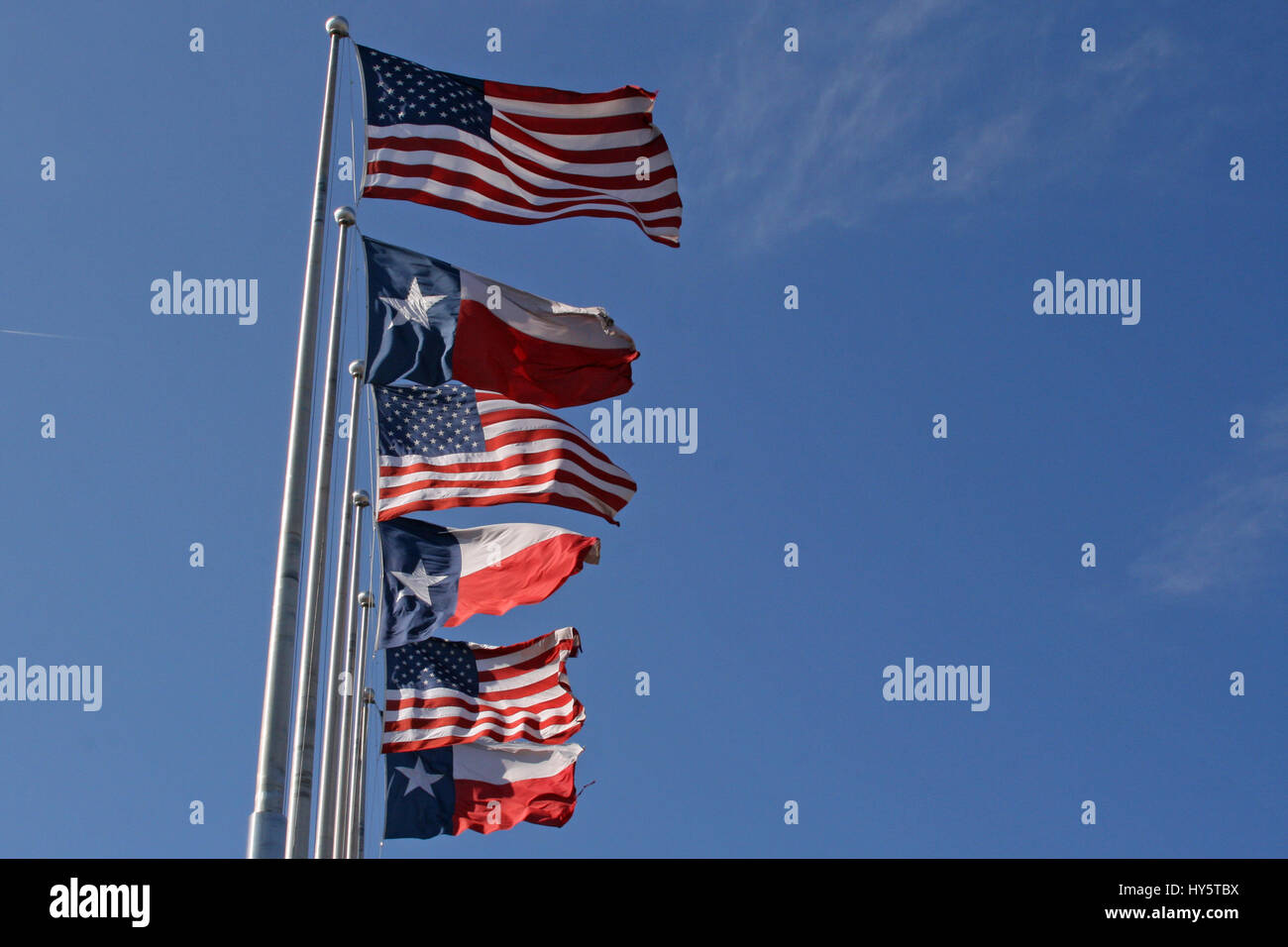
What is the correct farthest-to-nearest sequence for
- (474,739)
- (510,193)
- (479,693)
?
(479,693) → (474,739) → (510,193)

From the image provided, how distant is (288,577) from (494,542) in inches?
344

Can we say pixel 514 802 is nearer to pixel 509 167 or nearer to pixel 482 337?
pixel 482 337

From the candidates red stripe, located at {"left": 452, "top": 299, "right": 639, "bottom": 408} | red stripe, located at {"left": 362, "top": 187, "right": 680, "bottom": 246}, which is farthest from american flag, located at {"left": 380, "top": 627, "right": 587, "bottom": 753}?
red stripe, located at {"left": 362, "top": 187, "right": 680, "bottom": 246}

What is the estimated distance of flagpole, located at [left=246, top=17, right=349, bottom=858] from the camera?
37.8ft

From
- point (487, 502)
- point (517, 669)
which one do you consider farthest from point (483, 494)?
point (517, 669)

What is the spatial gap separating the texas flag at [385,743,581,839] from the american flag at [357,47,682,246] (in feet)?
37.2

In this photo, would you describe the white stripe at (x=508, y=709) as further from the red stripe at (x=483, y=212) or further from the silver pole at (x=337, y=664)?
the red stripe at (x=483, y=212)

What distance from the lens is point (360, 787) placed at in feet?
99.9

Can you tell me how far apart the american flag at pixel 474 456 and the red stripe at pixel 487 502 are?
0.01 m

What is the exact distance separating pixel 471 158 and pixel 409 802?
13.0 m

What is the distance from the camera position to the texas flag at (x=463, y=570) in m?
20.6
